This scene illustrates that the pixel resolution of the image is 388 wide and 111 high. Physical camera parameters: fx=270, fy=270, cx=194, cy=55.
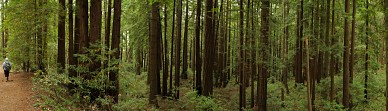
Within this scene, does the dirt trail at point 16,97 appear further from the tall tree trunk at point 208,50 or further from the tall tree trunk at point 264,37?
the tall tree trunk at point 264,37

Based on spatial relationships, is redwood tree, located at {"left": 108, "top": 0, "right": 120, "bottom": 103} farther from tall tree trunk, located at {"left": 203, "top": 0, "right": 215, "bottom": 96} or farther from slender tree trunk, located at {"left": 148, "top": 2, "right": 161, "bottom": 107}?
tall tree trunk, located at {"left": 203, "top": 0, "right": 215, "bottom": 96}

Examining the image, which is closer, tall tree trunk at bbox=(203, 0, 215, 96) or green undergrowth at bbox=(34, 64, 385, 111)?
green undergrowth at bbox=(34, 64, 385, 111)

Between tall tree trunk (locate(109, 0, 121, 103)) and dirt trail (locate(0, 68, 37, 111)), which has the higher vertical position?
tall tree trunk (locate(109, 0, 121, 103))

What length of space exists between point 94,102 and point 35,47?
9213 millimetres

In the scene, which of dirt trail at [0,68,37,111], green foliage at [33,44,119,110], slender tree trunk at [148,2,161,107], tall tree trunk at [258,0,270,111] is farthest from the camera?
slender tree trunk at [148,2,161,107]

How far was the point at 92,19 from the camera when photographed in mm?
10234

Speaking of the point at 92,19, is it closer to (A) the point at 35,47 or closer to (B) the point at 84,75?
(B) the point at 84,75

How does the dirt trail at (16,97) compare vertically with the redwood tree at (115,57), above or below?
below

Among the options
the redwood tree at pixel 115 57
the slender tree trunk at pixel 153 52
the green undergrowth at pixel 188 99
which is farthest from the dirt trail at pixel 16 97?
the slender tree trunk at pixel 153 52

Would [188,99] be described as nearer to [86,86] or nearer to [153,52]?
[153,52]

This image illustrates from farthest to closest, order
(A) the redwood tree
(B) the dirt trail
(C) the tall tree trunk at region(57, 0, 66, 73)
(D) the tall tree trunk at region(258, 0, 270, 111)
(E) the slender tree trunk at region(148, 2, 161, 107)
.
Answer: (E) the slender tree trunk at region(148, 2, 161, 107) < (C) the tall tree trunk at region(57, 0, 66, 73) < (D) the tall tree trunk at region(258, 0, 270, 111) < (A) the redwood tree < (B) the dirt trail

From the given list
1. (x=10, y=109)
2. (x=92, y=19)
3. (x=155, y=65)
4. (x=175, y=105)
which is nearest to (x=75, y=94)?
(x=10, y=109)

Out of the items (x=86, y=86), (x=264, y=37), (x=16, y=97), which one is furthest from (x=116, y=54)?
(x=264, y=37)

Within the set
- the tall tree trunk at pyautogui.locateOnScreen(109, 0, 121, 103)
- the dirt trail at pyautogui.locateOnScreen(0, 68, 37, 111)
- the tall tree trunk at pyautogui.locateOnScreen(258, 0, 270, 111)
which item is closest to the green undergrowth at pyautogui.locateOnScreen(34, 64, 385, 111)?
the tall tree trunk at pyautogui.locateOnScreen(109, 0, 121, 103)
